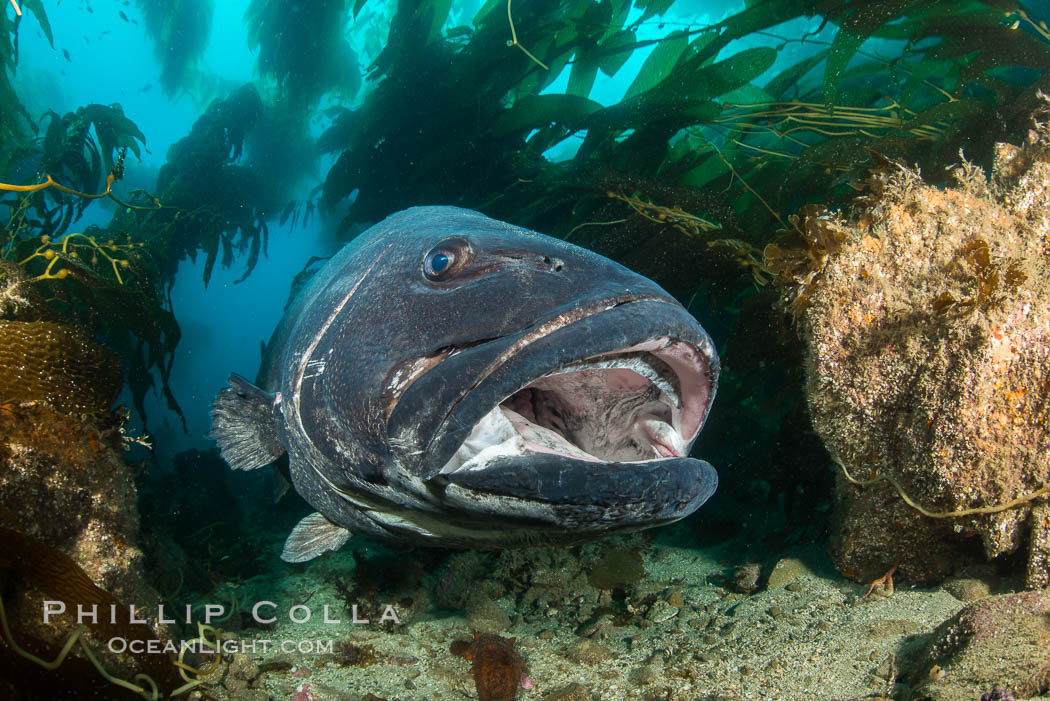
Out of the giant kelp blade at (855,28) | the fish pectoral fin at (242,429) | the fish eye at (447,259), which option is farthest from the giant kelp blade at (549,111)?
the fish pectoral fin at (242,429)

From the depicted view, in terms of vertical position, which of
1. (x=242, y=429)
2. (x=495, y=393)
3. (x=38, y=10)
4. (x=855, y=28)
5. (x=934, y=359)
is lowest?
(x=934, y=359)

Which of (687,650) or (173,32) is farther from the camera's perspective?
(173,32)

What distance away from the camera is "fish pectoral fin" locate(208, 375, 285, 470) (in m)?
3.47

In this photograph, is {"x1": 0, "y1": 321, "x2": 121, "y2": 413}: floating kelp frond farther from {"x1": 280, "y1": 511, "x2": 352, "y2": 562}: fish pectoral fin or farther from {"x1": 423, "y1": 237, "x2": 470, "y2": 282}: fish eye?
{"x1": 423, "y1": 237, "x2": 470, "y2": 282}: fish eye

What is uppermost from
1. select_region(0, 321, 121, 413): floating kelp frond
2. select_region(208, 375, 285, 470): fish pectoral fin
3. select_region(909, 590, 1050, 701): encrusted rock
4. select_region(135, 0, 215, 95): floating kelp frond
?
select_region(135, 0, 215, 95): floating kelp frond

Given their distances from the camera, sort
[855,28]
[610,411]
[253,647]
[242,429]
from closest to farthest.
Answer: [610,411], [253,647], [242,429], [855,28]

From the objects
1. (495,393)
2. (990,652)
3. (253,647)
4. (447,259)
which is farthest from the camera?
(253,647)

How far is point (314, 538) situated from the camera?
336 centimetres

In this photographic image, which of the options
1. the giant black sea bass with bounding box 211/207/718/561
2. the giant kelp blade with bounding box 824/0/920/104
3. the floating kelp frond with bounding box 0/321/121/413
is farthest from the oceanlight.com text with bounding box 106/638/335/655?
the giant kelp blade with bounding box 824/0/920/104

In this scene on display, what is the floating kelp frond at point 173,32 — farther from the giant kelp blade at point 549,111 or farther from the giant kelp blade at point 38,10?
the giant kelp blade at point 549,111

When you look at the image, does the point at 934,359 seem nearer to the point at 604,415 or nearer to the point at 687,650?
the point at 604,415

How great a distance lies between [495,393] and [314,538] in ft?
8.17

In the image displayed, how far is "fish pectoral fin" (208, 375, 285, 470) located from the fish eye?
200 cm

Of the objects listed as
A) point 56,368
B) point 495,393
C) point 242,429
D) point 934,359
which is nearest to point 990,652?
point 934,359
